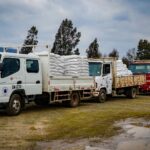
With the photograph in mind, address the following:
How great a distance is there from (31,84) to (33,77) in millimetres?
325

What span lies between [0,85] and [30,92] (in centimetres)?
203

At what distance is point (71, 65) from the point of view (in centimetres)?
2233

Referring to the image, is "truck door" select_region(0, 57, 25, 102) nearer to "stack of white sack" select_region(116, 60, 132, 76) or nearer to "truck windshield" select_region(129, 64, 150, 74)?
"stack of white sack" select_region(116, 60, 132, 76)

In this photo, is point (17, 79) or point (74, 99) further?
point (74, 99)

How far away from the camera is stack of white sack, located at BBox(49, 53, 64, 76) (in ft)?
66.2

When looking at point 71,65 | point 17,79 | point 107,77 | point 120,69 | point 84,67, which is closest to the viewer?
A: point 17,79

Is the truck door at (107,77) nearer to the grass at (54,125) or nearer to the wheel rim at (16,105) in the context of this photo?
the grass at (54,125)

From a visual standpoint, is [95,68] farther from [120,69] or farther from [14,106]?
[14,106]

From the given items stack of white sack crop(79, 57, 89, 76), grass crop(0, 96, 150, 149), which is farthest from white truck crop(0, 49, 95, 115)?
grass crop(0, 96, 150, 149)

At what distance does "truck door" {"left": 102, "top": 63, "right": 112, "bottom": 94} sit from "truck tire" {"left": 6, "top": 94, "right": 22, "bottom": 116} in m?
8.35

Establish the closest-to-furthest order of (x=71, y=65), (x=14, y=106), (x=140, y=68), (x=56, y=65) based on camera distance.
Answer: (x=14, y=106), (x=56, y=65), (x=71, y=65), (x=140, y=68)

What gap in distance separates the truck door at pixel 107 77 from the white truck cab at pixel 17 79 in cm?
698

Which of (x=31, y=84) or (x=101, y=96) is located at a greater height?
(x=31, y=84)

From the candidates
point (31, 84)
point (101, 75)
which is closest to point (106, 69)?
point (101, 75)
